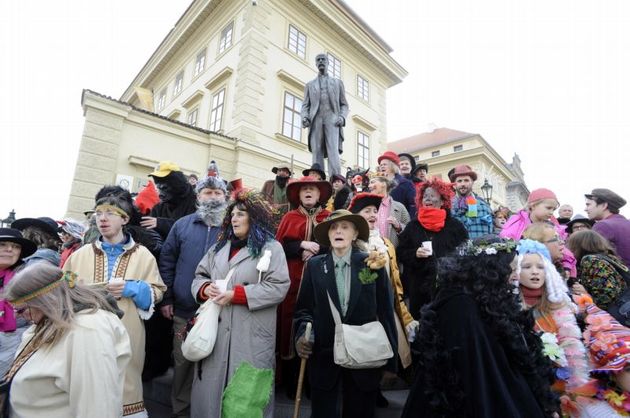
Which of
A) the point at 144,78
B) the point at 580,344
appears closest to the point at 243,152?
the point at 580,344

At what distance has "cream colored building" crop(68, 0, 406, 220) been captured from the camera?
11.5m

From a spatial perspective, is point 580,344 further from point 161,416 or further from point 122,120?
point 122,120

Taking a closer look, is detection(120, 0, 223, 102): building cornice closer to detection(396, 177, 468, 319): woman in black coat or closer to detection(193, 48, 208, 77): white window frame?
detection(193, 48, 208, 77): white window frame

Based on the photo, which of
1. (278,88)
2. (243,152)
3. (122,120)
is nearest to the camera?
(122,120)

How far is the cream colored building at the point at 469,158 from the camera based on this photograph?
33.9 m

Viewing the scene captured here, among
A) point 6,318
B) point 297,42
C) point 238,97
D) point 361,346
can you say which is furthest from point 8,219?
point 297,42

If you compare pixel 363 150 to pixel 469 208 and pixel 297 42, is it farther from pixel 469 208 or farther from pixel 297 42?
pixel 469 208

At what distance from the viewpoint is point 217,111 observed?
16328 mm

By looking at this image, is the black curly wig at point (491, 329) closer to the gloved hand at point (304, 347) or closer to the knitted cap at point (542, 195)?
the gloved hand at point (304, 347)

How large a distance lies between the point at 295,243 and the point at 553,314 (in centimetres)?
233

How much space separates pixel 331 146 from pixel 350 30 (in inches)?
594

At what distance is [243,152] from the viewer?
1415cm

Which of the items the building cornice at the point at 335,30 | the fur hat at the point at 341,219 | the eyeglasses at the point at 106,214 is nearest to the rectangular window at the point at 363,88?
the building cornice at the point at 335,30

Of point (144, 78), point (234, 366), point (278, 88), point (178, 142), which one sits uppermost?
point (144, 78)
